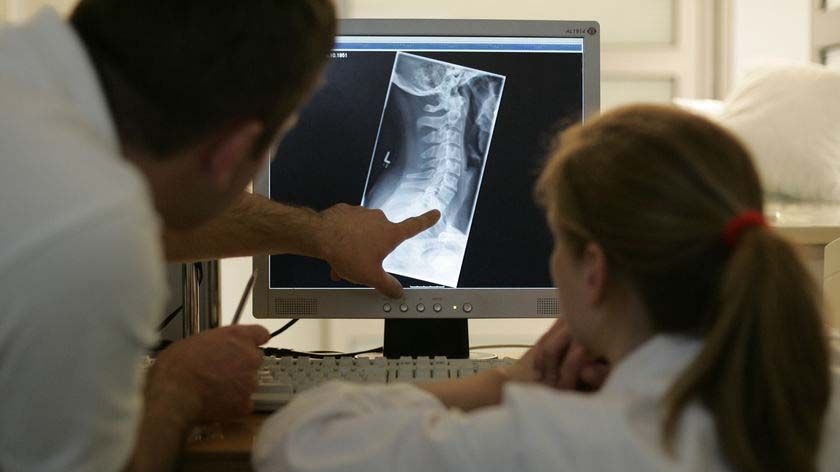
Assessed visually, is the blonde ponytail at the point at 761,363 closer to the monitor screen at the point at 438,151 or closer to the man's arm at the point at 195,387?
the man's arm at the point at 195,387

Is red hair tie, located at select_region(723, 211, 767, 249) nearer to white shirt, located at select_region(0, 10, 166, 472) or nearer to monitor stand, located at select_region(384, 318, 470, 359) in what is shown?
white shirt, located at select_region(0, 10, 166, 472)

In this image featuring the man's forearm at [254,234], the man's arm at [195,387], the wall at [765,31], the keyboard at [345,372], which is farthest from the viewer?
the wall at [765,31]

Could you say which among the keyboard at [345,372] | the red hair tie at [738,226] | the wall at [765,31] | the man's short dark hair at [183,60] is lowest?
the keyboard at [345,372]

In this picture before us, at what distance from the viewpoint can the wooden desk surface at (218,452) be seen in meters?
1.15

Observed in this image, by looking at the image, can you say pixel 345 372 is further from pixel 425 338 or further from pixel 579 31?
pixel 579 31

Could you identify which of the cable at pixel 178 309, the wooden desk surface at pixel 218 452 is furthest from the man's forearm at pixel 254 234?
the wooden desk surface at pixel 218 452

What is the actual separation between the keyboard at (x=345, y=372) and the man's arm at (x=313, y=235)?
0.19 m

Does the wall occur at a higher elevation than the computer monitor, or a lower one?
higher

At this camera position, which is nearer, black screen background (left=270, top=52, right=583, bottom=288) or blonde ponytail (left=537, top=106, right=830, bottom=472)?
blonde ponytail (left=537, top=106, right=830, bottom=472)

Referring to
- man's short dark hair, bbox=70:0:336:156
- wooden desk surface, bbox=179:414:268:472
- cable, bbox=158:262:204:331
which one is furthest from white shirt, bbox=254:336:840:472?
cable, bbox=158:262:204:331

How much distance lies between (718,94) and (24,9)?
7.39 ft

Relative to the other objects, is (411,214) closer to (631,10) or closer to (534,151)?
(534,151)

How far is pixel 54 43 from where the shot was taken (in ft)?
2.83

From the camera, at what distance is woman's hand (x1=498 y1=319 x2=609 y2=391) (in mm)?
1188
